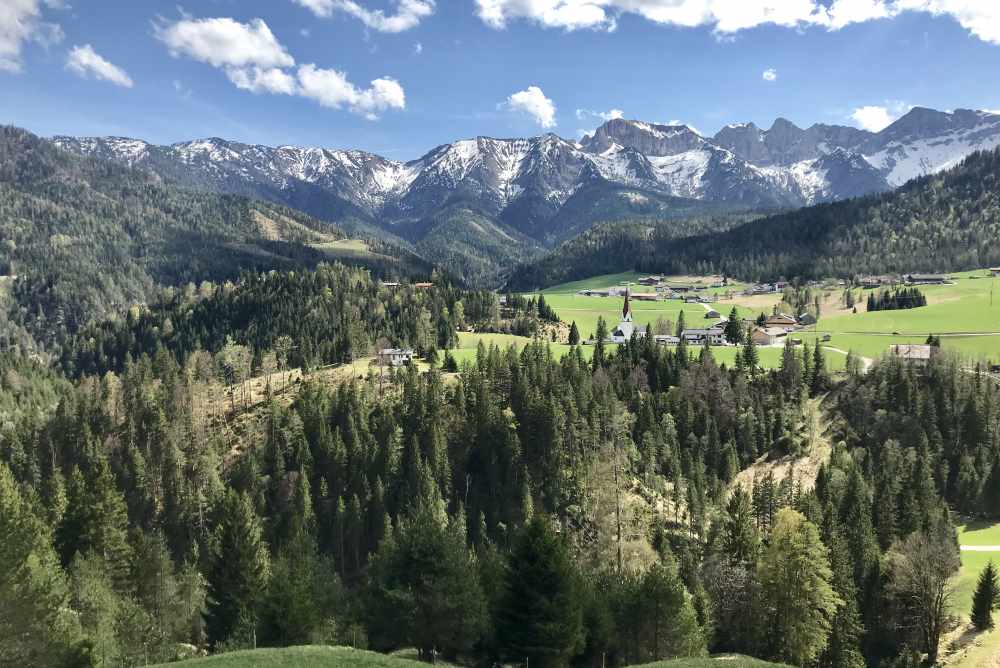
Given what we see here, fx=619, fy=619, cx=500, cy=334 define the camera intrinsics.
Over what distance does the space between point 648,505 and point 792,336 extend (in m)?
118

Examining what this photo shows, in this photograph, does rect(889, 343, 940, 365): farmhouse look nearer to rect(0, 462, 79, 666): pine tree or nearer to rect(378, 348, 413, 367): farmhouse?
rect(378, 348, 413, 367): farmhouse

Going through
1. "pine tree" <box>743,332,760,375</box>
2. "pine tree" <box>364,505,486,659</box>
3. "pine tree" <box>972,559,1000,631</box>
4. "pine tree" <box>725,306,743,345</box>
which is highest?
"pine tree" <box>725,306,743,345</box>

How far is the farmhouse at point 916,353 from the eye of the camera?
136000 mm

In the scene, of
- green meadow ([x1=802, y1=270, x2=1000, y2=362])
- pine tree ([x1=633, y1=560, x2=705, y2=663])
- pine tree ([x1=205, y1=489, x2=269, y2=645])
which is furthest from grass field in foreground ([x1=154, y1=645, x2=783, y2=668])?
green meadow ([x1=802, y1=270, x2=1000, y2=362])

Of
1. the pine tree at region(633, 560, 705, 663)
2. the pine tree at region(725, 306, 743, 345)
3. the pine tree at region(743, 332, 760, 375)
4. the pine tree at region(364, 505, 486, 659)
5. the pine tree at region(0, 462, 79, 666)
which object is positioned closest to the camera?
the pine tree at region(0, 462, 79, 666)

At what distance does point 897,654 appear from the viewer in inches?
2440

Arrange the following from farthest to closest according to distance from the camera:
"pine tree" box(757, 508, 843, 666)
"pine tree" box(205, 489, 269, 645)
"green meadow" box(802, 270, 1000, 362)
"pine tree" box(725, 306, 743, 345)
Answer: "pine tree" box(725, 306, 743, 345) → "green meadow" box(802, 270, 1000, 362) → "pine tree" box(205, 489, 269, 645) → "pine tree" box(757, 508, 843, 666)

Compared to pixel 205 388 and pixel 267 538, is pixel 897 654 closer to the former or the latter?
pixel 267 538

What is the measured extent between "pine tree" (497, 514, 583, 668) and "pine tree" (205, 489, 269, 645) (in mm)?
26176

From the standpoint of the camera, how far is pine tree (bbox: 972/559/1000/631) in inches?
2261

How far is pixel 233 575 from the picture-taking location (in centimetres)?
5934

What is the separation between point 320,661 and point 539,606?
14.8m

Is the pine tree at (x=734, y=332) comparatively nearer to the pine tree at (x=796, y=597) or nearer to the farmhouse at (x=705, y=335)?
the farmhouse at (x=705, y=335)

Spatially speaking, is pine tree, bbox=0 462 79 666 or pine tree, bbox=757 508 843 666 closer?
pine tree, bbox=0 462 79 666
